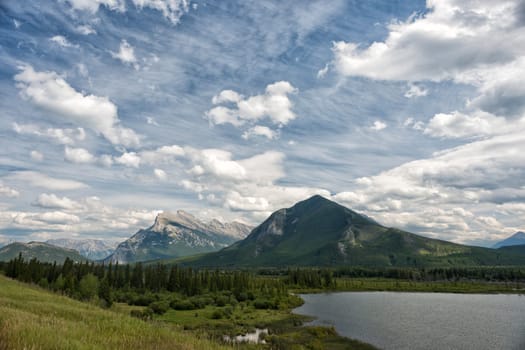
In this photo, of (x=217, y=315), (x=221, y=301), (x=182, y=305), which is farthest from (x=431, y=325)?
(x=182, y=305)

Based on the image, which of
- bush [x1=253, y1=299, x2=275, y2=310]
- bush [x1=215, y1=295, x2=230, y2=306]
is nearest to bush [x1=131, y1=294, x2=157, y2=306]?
bush [x1=215, y1=295, x2=230, y2=306]

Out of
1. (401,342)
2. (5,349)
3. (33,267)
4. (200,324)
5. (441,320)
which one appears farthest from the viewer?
(33,267)

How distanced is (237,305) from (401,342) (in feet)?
226

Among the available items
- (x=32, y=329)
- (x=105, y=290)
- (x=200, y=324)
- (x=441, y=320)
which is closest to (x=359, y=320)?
(x=441, y=320)

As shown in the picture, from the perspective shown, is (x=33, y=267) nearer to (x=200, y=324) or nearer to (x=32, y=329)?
(x=200, y=324)

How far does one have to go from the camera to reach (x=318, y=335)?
2849 inches

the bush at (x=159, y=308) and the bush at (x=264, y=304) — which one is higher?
the bush at (x=159, y=308)

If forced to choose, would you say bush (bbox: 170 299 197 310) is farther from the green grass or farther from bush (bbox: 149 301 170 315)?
the green grass

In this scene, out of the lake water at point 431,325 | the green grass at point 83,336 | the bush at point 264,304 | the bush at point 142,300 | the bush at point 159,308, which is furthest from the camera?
the bush at point 142,300

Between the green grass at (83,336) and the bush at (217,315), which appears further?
the bush at (217,315)

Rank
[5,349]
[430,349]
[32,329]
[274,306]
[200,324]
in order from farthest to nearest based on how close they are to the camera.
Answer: [274,306]
[200,324]
[430,349]
[32,329]
[5,349]

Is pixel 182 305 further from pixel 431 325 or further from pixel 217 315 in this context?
pixel 431 325

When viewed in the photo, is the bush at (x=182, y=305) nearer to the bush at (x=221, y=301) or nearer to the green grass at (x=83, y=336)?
the bush at (x=221, y=301)

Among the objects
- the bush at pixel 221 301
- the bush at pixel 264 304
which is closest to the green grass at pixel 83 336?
the bush at pixel 264 304
